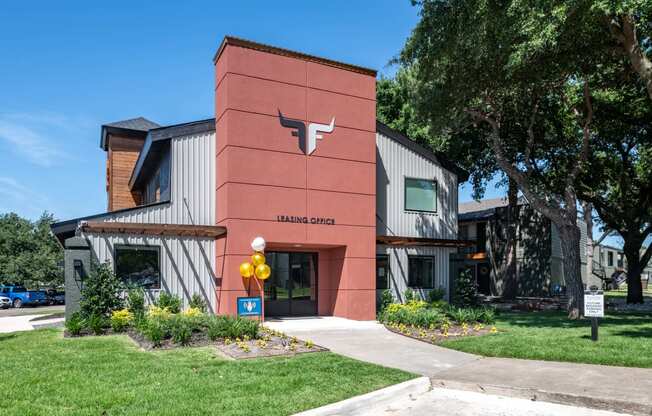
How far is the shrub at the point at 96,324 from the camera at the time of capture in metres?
13.3

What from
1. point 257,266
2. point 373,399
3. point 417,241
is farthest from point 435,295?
point 373,399

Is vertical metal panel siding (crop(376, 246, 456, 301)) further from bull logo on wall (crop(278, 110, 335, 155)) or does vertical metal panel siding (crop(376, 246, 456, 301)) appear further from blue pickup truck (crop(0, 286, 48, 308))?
blue pickup truck (crop(0, 286, 48, 308))

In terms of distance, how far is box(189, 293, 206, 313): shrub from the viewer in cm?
1638

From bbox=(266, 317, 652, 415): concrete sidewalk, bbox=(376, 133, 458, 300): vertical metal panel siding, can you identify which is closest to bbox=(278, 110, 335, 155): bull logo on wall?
bbox=(376, 133, 458, 300): vertical metal panel siding

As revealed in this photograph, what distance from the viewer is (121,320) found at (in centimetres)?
1373

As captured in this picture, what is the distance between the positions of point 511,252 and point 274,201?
21.9m

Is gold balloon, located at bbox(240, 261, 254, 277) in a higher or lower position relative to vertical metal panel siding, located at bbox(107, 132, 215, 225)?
lower

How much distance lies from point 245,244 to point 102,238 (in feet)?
13.6

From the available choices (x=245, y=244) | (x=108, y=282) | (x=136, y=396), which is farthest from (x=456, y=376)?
(x=108, y=282)

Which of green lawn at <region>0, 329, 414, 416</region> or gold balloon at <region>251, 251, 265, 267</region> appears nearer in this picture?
green lawn at <region>0, 329, 414, 416</region>

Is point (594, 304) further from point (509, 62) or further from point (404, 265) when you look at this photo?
point (404, 265)

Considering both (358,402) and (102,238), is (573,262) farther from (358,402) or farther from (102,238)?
(102,238)

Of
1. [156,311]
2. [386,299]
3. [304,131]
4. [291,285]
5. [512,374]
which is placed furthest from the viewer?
[386,299]

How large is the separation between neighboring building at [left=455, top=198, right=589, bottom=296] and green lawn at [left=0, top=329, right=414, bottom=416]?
76.1 ft
